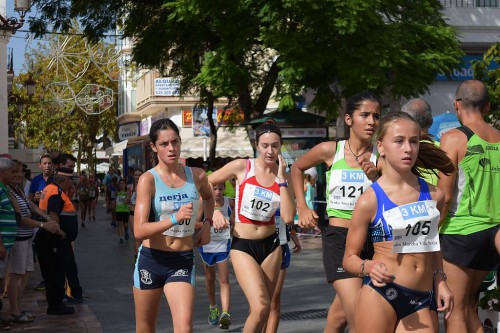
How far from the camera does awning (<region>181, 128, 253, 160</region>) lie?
4122 cm

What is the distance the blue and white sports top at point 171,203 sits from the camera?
24.3 feet

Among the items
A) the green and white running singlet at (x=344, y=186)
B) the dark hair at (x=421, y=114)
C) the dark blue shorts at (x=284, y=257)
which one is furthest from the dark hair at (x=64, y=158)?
the dark hair at (x=421, y=114)

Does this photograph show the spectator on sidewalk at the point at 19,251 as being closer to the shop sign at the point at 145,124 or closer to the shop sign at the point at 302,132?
the shop sign at the point at 302,132

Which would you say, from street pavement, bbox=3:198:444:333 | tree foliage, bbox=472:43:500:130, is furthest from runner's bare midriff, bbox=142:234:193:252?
tree foliage, bbox=472:43:500:130

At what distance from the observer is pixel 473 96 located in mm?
7309

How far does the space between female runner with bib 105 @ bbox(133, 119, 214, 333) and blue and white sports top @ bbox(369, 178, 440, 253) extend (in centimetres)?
197

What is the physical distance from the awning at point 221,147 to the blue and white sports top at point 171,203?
108 feet

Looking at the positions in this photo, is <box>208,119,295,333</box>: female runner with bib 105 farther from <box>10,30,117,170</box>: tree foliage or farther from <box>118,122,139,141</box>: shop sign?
<box>10,30,117,170</box>: tree foliage

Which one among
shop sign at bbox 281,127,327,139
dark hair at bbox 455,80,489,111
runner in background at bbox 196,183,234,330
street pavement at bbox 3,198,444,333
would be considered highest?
dark hair at bbox 455,80,489,111

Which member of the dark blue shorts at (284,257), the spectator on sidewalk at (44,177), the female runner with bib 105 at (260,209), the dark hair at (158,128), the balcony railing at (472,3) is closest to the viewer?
the dark hair at (158,128)

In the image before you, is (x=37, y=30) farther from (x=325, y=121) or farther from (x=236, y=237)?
(x=236, y=237)

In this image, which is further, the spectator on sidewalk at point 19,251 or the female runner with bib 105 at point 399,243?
the spectator on sidewalk at point 19,251

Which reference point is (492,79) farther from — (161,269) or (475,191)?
(161,269)

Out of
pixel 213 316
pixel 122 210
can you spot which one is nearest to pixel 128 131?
pixel 122 210
